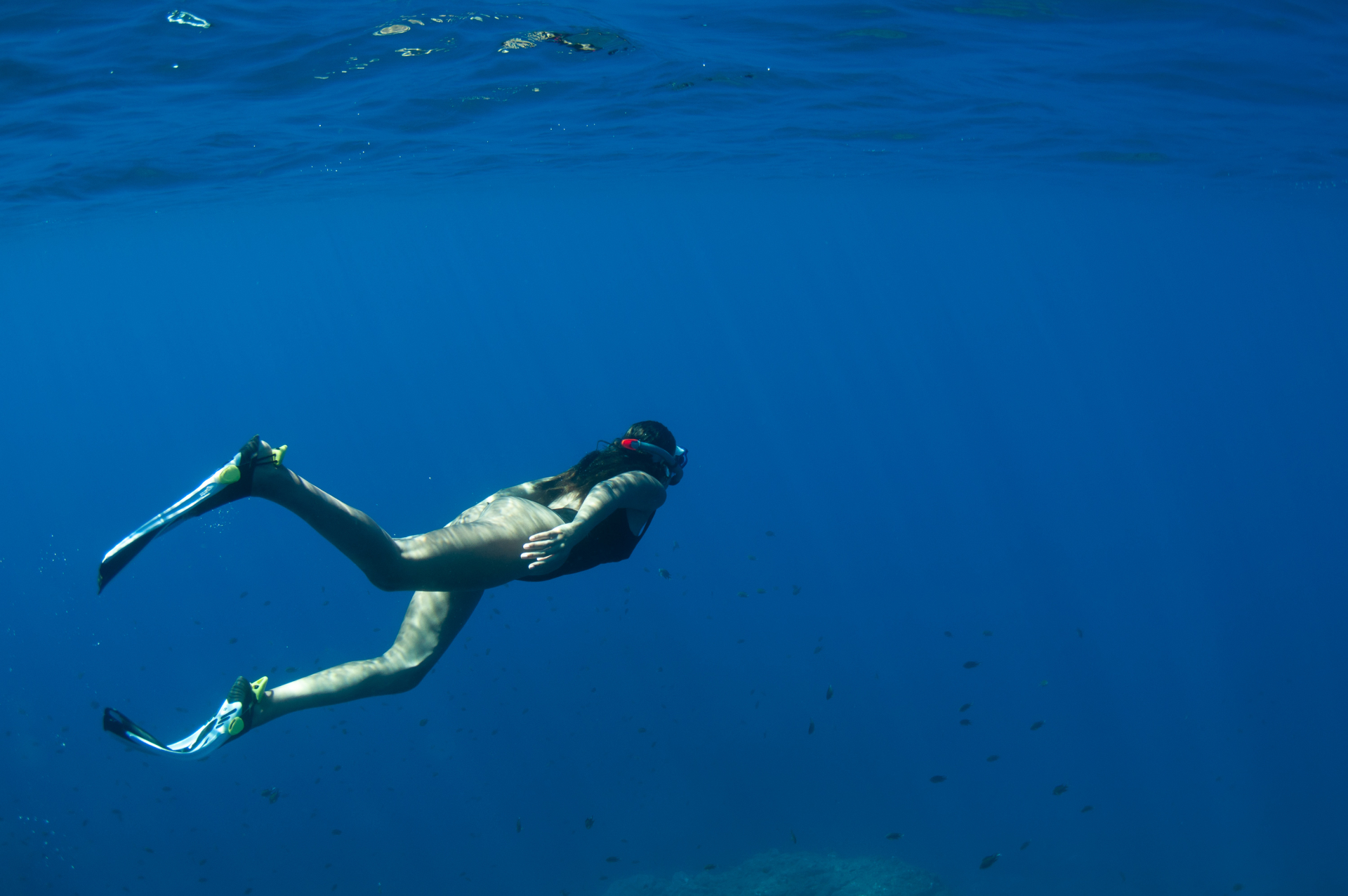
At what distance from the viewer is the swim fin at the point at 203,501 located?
3.59 meters

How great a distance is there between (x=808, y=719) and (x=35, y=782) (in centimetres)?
2213

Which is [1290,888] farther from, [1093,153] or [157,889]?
[157,889]

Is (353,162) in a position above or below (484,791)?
above

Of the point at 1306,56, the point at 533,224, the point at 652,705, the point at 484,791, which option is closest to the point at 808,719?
the point at 652,705

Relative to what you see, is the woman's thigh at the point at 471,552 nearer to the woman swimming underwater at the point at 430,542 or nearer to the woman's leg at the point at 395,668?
the woman swimming underwater at the point at 430,542

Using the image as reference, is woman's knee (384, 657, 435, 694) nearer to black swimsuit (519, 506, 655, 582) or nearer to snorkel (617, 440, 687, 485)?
black swimsuit (519, 506, 655, 582)

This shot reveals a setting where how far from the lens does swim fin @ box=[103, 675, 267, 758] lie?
4008mm

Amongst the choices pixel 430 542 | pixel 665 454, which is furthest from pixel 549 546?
pixel 665 454

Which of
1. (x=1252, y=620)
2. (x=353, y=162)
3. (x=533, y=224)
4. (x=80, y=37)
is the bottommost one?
(x=1252, y=620)

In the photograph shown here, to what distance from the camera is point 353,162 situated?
20.7 m

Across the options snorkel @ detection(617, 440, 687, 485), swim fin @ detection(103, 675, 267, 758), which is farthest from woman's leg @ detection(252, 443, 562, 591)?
swim fin @ detection(103, 675, 267, 758)

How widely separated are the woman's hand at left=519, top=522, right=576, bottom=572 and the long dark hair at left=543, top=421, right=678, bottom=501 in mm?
677

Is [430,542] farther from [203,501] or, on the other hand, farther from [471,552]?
[203,501]

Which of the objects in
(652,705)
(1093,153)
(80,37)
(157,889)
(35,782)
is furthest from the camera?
(652,705)
